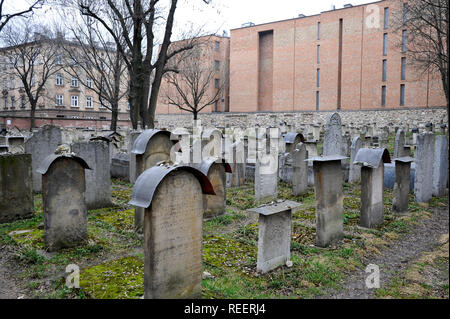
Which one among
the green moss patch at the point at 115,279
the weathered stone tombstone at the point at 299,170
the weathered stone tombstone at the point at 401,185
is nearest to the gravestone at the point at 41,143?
the green moss patch at the point at 115,279

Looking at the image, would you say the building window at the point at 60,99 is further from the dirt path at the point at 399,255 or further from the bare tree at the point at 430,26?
the dirt path at the point at 399,255

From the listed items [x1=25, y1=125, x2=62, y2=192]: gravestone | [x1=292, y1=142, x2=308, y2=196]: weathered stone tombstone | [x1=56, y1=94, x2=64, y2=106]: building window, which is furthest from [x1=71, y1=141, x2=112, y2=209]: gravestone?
[x1=56, y1=94, x2=64, y2=106]: building window

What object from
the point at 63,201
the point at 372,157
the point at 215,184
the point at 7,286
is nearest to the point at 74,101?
the point at 215,184

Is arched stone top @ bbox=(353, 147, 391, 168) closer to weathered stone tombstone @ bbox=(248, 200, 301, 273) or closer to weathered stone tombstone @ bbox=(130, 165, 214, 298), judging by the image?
weathered stone tombstone @ bbox=(248, 200, 301, 273)

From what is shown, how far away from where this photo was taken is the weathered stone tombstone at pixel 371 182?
6.73 meters

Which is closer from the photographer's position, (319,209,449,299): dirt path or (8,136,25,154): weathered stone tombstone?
(319,209,449,299): dirt path

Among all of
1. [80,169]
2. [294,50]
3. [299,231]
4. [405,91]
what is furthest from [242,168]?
[294,50]

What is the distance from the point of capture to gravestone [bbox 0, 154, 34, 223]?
7082mm

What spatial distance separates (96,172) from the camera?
8.16m

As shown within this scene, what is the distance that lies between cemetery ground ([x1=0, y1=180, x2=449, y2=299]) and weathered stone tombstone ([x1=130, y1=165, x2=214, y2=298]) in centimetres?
48

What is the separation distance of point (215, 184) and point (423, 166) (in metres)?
5.65

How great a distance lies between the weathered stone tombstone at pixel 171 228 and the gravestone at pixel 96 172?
488 cm
